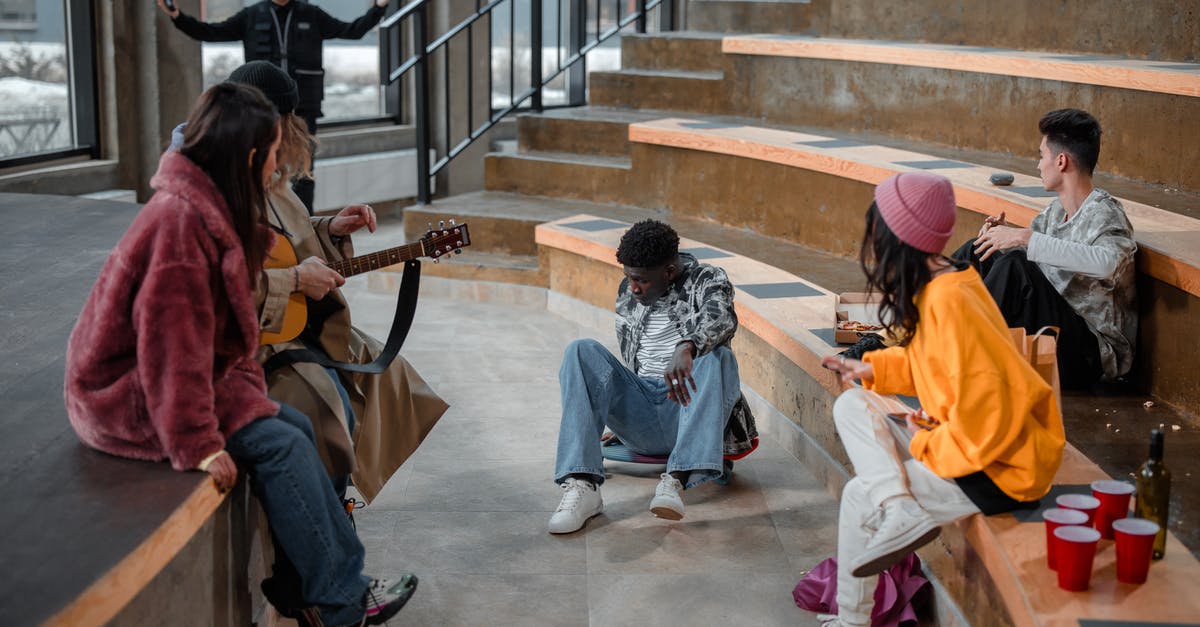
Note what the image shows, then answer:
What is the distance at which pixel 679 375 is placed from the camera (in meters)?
3.06

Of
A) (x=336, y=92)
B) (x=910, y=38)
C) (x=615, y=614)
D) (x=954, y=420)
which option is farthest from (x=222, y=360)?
(x=336, y=92)

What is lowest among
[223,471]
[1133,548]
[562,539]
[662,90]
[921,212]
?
[562,539]

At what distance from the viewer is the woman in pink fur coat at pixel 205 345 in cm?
199

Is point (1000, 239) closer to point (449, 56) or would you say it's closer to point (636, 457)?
point (636, 457)

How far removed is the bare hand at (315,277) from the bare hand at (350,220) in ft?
1.17

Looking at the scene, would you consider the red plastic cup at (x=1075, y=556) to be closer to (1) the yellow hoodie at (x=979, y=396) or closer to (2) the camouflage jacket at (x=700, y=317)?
(1) the yellow hoodie at (x=979, y=396)

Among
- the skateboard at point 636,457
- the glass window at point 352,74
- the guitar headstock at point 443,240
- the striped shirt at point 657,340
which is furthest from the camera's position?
the glass window at point 352,74

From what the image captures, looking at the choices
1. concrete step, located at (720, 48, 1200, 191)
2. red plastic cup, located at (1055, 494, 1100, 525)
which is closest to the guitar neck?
red plastic cup, located at (1055, 494, 1100, 525)

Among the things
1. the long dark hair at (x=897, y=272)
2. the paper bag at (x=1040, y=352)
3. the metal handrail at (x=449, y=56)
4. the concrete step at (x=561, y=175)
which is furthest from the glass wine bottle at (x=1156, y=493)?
the metal handrail at (x=449, y=56)

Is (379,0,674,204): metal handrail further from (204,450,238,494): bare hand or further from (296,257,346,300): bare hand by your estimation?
(204,450,238,494): bare hand

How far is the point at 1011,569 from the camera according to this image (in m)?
2.15

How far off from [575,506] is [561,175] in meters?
3.23

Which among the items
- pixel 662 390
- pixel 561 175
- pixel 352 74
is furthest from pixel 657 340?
pixel 352 74

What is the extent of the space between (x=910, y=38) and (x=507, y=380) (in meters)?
2.66
